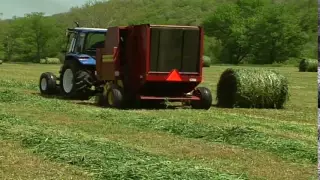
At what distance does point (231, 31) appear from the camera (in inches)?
3049

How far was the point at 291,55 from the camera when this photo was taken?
2694 inches

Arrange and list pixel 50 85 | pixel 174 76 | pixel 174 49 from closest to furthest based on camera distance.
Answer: pixel 174 76, pixel 174 49, pixel 50 85

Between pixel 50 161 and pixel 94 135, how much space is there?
211 cm

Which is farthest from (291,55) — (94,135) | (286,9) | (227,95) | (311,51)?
(94,135)

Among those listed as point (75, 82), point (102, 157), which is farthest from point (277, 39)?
point (102, 157)

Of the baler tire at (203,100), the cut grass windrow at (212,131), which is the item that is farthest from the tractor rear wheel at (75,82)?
the baler tire at (203,100)

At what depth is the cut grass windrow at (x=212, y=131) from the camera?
7.79 m

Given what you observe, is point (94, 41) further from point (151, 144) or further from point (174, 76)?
point (151, 144)

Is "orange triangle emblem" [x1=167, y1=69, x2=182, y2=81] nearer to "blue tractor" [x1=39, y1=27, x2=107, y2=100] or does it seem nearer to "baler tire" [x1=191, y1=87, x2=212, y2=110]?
"baler tire" [x1=191, y1=87, x2=212, y2=110]

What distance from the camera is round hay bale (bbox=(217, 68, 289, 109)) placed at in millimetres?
14398

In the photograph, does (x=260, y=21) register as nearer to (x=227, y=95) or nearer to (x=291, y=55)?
(x=291, y=55)

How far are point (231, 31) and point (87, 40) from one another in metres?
62.7

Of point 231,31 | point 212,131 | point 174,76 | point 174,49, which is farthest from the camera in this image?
point 231,31

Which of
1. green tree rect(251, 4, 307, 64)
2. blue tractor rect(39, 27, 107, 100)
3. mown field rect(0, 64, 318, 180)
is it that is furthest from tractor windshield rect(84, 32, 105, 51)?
green tree rect(251, 4, 307, 64)
